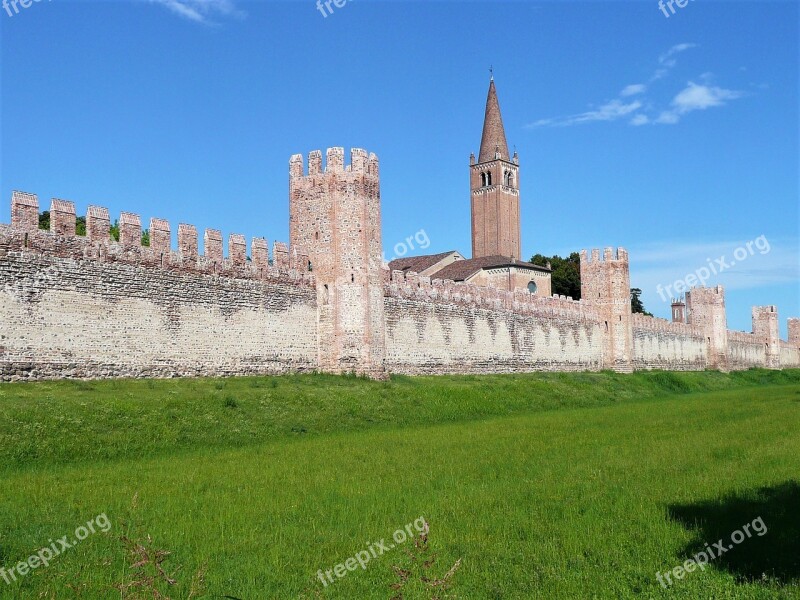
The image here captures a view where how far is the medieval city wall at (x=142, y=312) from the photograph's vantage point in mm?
17906

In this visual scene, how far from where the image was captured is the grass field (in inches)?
265

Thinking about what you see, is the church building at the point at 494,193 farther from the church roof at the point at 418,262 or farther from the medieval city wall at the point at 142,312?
the medieval city wall at the point at 142,312

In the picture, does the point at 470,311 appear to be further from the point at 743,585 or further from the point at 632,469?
the point at 743,585

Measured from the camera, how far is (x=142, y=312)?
20500mm

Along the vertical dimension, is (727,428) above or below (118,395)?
below

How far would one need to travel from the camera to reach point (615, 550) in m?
7.43

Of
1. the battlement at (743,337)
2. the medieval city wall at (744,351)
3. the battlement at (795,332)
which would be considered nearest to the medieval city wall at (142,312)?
the medieval city wall at (744,351)

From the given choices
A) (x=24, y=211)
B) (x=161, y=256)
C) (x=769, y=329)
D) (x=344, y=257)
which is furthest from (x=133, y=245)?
(x=769, y=329)

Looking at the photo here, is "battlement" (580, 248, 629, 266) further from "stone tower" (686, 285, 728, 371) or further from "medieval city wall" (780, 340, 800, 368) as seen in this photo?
"medieval city wall" (780, 340, 800, 368)

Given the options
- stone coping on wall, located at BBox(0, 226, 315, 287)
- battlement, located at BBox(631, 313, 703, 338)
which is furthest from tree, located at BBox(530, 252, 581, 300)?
stone coping on wall, located at BBox(0, 226, 315, 287)

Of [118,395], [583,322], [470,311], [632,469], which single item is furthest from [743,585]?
[583,322]

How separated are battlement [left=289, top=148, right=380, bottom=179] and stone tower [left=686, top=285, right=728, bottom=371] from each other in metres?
40.1

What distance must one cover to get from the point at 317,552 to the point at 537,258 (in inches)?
2640

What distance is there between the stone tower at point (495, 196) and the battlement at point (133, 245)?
188 ft
